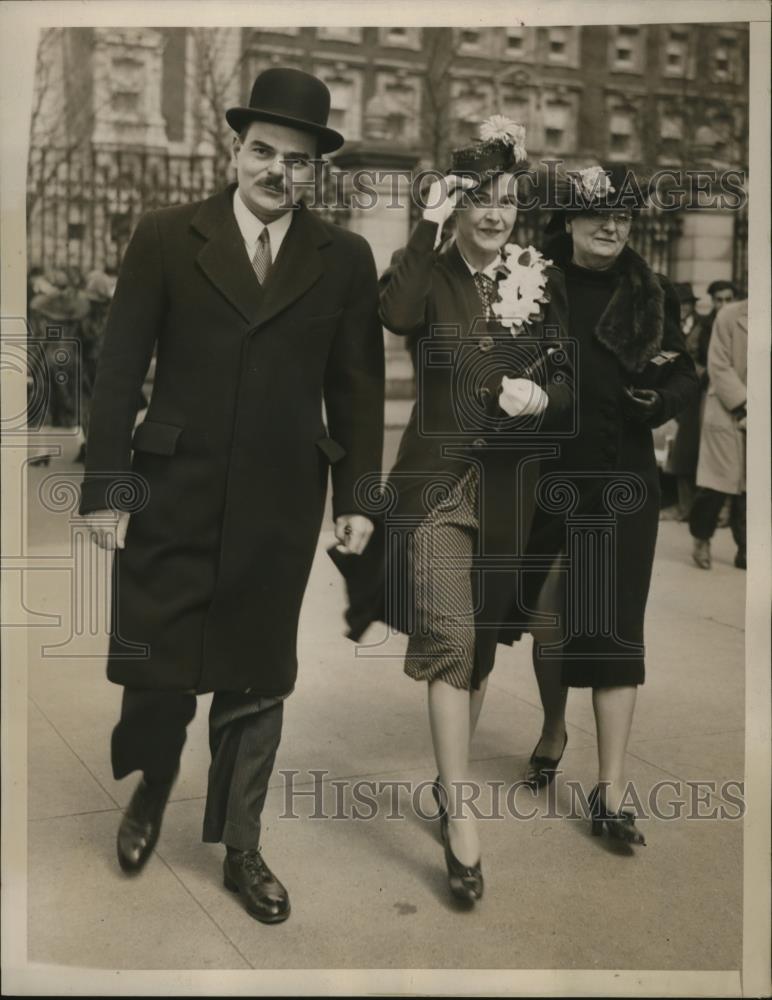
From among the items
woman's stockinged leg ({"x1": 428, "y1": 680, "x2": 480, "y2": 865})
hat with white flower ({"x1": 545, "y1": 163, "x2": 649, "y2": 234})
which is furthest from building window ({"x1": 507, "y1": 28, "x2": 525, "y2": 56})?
woman's stockinged leg ({"x1": 428, "y1": 680, "x2": 480, "y2": 865})

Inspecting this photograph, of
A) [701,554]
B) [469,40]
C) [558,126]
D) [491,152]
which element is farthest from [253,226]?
[701,554]

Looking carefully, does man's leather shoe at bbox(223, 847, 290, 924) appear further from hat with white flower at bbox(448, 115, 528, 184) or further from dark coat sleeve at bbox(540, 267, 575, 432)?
hat with white flower at bbox(448, 115, 528, 184)

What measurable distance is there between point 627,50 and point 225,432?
1.55 meters

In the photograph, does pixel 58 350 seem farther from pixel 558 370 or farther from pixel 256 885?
pixel 256 885

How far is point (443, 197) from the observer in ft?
12.1

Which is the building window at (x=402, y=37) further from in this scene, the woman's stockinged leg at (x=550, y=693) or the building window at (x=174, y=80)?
the woman's stockinged leg at (x=550, y=693)

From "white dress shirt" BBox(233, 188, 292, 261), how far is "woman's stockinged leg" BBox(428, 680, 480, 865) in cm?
127

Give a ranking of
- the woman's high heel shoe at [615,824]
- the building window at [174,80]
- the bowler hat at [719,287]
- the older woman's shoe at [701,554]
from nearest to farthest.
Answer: the building window at [174,80]
the woman's high heel shoe at [615,824]
the bowler hat at [719,287]
the older woman's shoe at [701,554]

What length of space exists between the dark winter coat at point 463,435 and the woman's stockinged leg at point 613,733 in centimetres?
41

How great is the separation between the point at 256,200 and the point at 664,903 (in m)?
2.18

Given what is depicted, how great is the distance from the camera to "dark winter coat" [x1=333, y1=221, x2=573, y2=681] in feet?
12.4

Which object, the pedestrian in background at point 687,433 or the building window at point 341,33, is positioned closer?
the building window at point 341,33

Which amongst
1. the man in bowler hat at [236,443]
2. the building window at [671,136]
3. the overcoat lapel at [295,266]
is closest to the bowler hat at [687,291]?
the building window at [671,136]

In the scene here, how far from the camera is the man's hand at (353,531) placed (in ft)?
12.3
